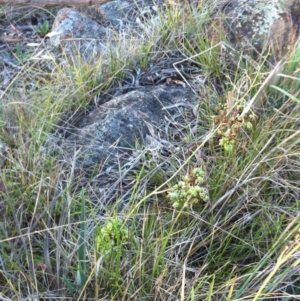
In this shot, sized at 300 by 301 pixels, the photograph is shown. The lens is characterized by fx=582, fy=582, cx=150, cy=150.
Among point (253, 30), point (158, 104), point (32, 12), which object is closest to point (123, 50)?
point (158, 104)

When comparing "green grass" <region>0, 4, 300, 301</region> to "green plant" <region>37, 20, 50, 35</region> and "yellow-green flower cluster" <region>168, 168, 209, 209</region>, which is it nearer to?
"yellow-green flower cluster" <region>168, 168, 209, 209</region>

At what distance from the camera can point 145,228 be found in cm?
180

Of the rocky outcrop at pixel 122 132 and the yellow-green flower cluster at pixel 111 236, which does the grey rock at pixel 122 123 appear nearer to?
the rocky outcrop at pixel 122 132

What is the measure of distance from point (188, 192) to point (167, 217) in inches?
6.7

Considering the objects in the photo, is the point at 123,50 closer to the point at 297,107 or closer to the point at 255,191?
the point at 297,107

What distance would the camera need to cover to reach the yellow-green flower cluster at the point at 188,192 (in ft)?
Answer: 5.73

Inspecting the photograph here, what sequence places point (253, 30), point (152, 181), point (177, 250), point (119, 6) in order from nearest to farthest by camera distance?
point (177, 250) < point (152, 181) < point (253, 30) < point (119, 6)

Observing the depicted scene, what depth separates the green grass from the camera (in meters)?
1.64

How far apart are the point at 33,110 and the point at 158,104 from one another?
53 cm

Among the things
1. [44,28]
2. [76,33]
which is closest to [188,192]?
[76,33]

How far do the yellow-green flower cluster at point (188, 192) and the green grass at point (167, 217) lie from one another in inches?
1.6

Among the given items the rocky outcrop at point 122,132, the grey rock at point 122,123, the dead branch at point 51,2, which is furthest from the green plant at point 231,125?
the dead branch at point 51,2

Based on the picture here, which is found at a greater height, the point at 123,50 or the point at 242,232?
the point at 123,50

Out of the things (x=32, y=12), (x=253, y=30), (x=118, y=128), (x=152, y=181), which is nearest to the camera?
(x=152, y=181)
